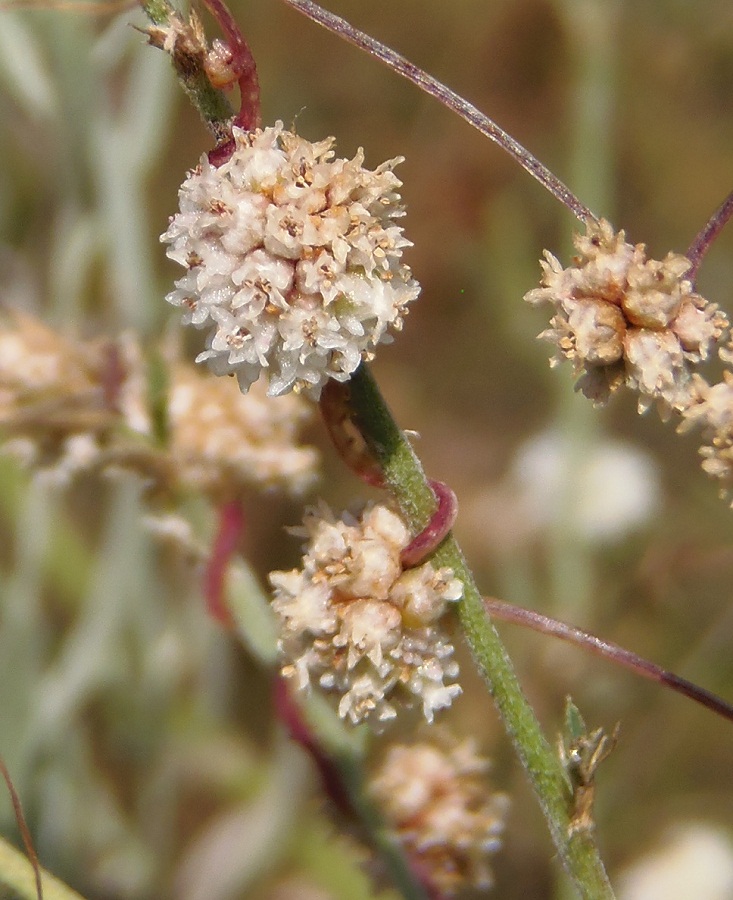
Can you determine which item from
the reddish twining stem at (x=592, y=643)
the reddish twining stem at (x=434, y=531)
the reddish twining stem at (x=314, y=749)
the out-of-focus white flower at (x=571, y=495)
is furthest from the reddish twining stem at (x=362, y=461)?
the out-of-focus white flower at (x=571, y=495)

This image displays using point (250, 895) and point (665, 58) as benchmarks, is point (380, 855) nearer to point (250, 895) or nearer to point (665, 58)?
point (250, 895)

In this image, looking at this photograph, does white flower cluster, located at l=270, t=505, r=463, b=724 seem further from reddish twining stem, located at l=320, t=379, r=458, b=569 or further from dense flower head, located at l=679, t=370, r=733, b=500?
dense flower head, located at l=679, t=370, r=733, b=500

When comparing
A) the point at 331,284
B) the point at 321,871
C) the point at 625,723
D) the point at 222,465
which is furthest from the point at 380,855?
the point at 625,723

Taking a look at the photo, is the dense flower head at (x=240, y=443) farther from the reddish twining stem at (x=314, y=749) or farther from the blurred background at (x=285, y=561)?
the reddish twining stem at (x=314, y=749)

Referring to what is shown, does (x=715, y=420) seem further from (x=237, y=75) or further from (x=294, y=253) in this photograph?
(x=237, y=75)

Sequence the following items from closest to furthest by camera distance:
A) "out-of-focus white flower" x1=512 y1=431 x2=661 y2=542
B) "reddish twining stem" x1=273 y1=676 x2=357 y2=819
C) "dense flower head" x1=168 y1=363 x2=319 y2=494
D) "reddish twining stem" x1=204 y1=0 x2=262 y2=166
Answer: "reddish twining stem" x1=204 y1=0 x2=262 y2=166, "reddish twining stem" x1=273 y1=676 x2=357 y2=819, "dense flower head" x1=168 y1=363 x2=319 y2=494, "out-of-focus white flower" x1=512 y1=431 x2=661 y2=542

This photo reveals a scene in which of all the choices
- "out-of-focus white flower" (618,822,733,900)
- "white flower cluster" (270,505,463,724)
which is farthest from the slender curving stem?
"out-of-focus white flower" (618,822,733,900)
